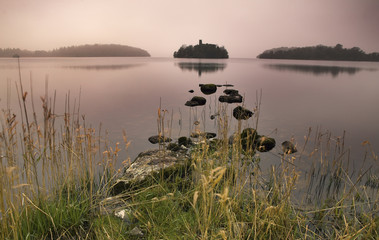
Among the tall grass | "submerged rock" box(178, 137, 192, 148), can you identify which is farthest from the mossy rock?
"submerged rock" box(178, 137, 192, 148)

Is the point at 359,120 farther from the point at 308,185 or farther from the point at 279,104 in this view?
the point at 308,185

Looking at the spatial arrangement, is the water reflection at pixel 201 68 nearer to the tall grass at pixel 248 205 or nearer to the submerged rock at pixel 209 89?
the submerged rock at pixel 209 89

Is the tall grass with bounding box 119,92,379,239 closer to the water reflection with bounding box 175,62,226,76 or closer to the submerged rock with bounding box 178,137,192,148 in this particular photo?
the submerged rock with bounding box 178,137,192,148

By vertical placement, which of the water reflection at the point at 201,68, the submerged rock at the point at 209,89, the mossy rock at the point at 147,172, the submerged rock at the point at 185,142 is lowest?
the submerged rock at the point at 185,142

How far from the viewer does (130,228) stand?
3404 mm

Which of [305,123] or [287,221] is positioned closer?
[287,221]

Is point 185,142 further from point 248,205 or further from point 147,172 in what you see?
point 248,205

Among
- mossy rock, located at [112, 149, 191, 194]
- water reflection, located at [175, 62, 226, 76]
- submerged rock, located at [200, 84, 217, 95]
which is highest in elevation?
water reflection, located at [175, 62, 226, 76]

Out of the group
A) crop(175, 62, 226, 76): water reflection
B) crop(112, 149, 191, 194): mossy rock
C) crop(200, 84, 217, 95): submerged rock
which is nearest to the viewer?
crop(112, 149, 191, 194): mossy rock

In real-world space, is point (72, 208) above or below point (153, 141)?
above

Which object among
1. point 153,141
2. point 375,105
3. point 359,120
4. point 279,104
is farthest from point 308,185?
point 375,105

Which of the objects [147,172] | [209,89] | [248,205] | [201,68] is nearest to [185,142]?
[147,172]

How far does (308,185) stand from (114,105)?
14.3m

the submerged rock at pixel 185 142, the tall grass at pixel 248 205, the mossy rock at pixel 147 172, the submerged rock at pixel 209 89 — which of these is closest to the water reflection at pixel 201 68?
the submerged rock at pixel 209 89
